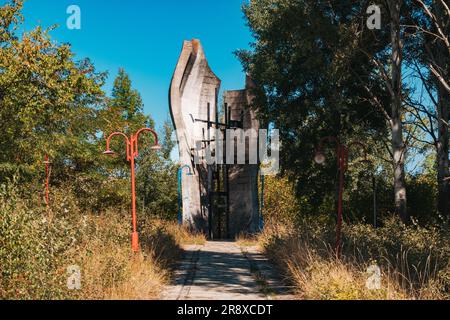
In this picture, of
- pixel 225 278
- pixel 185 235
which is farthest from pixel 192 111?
pixel 225 278

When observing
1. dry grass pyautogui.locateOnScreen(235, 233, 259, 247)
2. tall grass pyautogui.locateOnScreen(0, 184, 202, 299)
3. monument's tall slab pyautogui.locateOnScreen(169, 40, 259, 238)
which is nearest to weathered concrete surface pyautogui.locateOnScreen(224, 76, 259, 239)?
monument's tall slab pyautogui.locateOnScreen(169, 40, 259, 238)

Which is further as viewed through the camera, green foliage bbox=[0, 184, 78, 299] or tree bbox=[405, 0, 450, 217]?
tree bbox=[405, 0, 450, 217]

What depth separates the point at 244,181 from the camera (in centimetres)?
2666

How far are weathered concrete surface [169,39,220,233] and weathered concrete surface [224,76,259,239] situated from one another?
122cm

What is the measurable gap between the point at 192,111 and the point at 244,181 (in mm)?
4304

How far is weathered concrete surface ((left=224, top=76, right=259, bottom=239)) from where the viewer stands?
26.2m

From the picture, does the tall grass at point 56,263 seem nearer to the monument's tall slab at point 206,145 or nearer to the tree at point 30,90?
the tree at point 30,90

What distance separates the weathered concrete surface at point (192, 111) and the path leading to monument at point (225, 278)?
7.05 meters

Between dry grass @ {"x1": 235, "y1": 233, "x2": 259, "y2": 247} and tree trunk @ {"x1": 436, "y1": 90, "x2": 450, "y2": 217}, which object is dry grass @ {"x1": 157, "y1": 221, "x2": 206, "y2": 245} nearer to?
→ dry grass @ {"x1": 235, "y1": 233, "x2": 259, "y2": 247}

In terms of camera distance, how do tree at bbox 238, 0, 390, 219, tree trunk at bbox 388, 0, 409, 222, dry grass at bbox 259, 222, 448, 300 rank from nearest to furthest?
dry grass at bbox 259, 222, 448, 300 < tree trunk at bbox 388, 0, 409, 222 < tree at bbox 238, 0, 390, 219

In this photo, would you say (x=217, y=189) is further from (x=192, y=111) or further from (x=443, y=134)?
(x=443, y=134)

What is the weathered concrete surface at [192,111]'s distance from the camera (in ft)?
85.3
